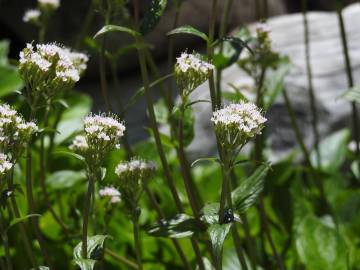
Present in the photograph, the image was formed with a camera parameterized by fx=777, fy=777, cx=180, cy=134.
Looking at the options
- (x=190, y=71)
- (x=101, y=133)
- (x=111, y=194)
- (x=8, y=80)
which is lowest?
(x=111, y=194)

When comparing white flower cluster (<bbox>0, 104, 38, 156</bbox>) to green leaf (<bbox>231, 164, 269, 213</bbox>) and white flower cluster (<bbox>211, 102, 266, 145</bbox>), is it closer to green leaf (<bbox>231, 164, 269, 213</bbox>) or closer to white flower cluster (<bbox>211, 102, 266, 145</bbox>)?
white flower cluster (<bbox>211, 102, 266, 145</bbox>)

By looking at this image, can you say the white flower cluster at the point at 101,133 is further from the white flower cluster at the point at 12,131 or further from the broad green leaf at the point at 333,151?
the broad green leaf at the point at 333,151

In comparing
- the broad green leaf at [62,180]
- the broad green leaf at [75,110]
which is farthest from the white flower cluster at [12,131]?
the broad green leaf at [75,110]

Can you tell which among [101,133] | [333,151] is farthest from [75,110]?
[101,133]

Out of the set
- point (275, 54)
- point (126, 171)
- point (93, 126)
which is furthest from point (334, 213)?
point (93, 126)

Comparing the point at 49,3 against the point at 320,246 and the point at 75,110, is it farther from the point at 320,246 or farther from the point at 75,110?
the point at 320,246
